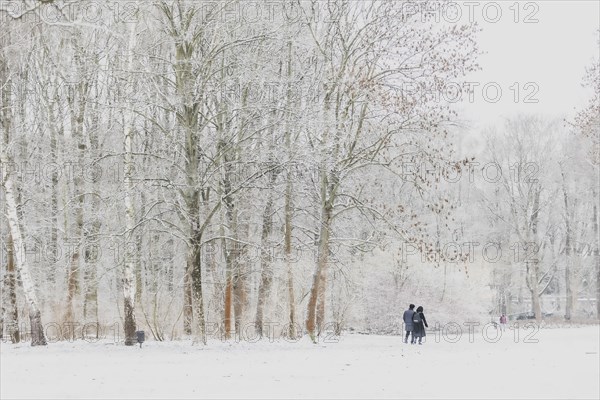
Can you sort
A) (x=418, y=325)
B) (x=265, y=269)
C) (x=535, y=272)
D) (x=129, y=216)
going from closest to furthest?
(x=129, y=216)
(x=418, y=325)
(x=265, y=269)
(x=535, y=272)

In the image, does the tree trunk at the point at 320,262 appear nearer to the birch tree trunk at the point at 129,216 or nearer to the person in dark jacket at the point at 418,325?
the person in dark jacket at the point at 418,325

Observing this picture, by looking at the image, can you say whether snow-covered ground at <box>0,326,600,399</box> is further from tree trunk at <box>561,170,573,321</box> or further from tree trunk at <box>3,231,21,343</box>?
tree trunk at <box>561,170,573,321</box>

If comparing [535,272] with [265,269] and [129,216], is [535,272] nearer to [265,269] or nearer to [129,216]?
[265,269]

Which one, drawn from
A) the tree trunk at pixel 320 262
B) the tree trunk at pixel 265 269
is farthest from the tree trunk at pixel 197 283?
the tree trunk at pixel 265 269

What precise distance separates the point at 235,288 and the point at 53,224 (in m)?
7.90

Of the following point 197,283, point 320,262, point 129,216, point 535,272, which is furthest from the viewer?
point 535,272

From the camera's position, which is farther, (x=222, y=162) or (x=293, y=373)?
(x=222, y=162)

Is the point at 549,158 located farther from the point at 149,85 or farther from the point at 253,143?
the point at 149,85

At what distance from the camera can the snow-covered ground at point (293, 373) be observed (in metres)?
12.9

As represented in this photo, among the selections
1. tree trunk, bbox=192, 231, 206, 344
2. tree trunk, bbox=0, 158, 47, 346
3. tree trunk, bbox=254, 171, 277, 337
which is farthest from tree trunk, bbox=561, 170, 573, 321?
tree trunk, bbox=0, 158, 47, 346

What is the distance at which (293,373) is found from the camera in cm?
1486

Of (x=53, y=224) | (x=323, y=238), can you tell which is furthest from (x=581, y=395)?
(x=53, y=224)

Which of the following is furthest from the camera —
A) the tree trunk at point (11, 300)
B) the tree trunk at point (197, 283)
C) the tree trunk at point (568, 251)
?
the tree trunk at point (568, 251)

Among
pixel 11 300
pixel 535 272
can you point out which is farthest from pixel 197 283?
pixel 535 272
